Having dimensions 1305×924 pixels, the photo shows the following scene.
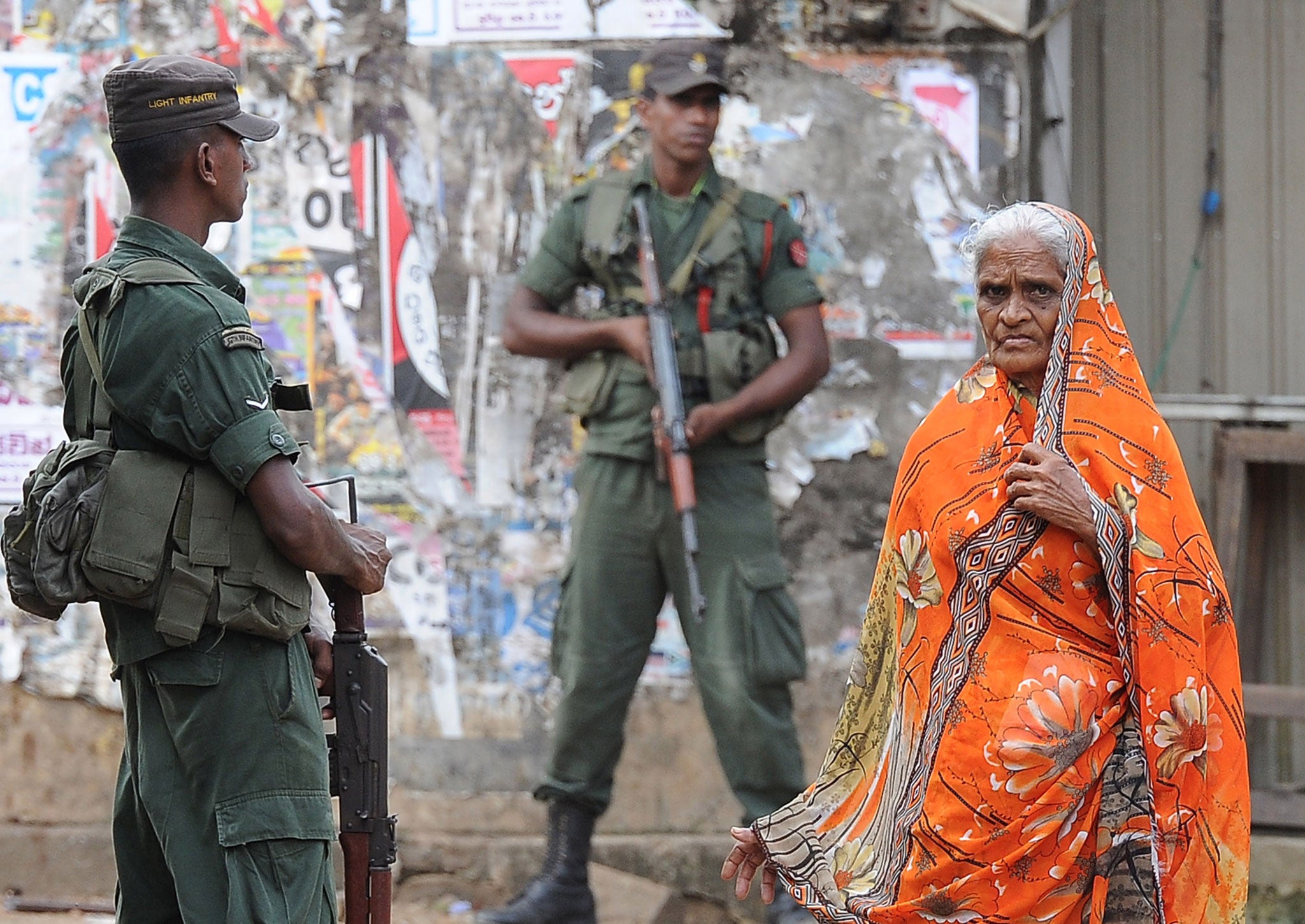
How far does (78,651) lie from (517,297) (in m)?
1.90

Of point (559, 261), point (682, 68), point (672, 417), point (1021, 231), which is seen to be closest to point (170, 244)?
point (1021, 231)

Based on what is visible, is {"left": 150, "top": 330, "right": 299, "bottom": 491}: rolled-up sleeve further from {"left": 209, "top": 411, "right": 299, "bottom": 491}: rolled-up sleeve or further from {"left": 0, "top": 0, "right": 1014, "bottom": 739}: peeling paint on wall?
{"left": 0, "top": 0, "right": 1014, "bottom": 739}: peeling paint on wall

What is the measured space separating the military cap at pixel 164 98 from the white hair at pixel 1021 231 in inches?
52.9

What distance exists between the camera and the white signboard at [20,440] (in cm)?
531

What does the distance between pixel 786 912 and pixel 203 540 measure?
2.48 m

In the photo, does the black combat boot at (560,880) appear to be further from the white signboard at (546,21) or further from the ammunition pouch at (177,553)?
the white signboard at (546,21)

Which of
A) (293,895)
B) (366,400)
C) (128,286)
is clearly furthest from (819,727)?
(128,286)

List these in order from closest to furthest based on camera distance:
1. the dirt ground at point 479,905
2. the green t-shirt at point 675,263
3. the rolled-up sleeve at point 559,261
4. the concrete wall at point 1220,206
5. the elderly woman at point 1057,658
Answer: the elderly woman at point 1057,658
the green t-shirt at point 675,263
the rolled-up sleeve at point 559,261
the dirt ground at point 479,905
the concrete wall at point 1220,206

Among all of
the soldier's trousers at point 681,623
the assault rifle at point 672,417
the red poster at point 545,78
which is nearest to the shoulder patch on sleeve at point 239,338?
the assault rifle at point 672,417

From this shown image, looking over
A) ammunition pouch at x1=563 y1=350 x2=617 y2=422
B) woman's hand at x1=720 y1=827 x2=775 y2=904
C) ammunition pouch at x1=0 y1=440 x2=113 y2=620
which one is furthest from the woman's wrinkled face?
ammunition pouch at x1=563 y1=350 x2=617 y2=422

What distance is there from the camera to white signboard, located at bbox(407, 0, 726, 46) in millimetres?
5125

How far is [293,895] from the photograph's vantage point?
2.74m

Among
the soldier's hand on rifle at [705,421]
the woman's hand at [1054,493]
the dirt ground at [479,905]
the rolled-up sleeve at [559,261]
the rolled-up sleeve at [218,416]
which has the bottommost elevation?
the dirt ground at [479,905]

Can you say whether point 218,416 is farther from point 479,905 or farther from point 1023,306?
point 479,905
